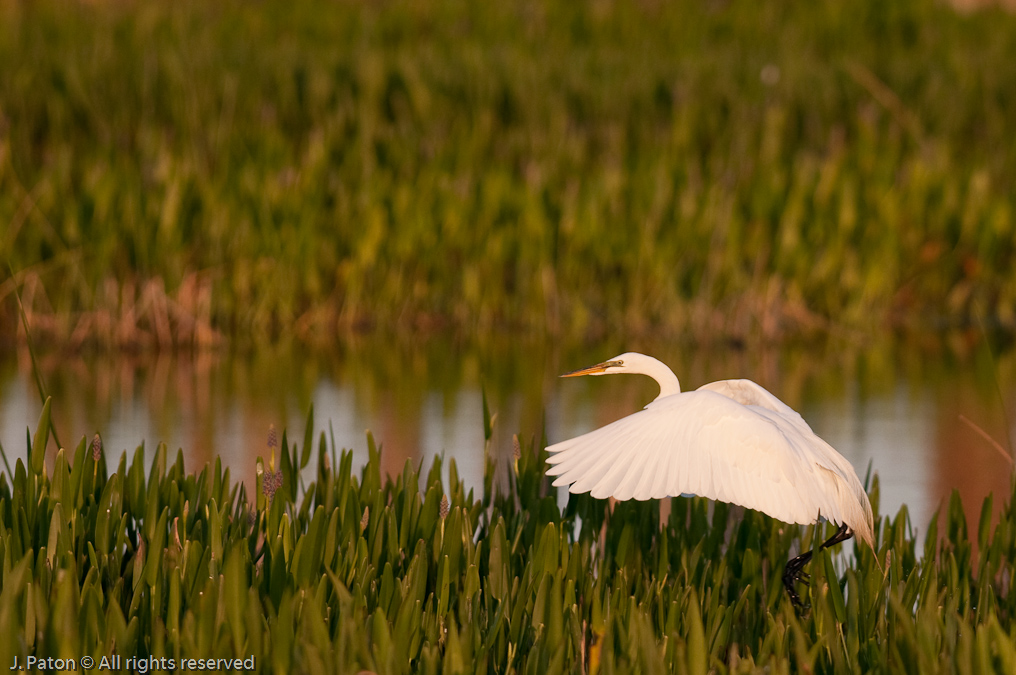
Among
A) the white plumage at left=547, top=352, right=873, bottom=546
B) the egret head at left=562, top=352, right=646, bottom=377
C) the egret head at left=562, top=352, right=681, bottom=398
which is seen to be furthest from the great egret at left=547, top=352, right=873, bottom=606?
the egret head at left=562, top=352, right=646, bottom=377

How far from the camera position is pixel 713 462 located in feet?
11.9

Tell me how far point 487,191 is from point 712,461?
7290 mm

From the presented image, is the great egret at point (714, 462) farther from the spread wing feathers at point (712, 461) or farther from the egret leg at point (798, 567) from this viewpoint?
the egret leg at point (798, 567)

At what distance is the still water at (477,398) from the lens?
23.4 ft

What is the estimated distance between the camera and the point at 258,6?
762 inches

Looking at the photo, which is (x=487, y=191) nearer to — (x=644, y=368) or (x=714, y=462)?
(x=644, y=368)

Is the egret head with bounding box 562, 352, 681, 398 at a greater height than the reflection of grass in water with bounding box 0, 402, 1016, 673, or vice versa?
the egret head with bounding box 562, 352, 681, 398

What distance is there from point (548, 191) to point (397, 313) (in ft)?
4.76

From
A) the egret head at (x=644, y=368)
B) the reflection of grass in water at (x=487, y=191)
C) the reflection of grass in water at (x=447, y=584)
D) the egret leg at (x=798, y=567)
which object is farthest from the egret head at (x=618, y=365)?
the reflection of grass in water at (x=487, y=191)

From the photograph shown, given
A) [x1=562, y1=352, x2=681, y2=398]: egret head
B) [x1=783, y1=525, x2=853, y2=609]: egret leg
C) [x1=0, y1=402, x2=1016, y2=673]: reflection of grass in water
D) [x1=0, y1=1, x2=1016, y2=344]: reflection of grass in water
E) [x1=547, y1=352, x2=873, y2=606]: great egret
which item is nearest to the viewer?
[x1=0, y1=402, x2=1016, y2=673]: reflection of grass in water

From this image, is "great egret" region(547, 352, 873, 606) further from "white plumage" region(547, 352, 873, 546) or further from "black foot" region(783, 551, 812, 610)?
"black foot" region(783, 551, 812, 610)

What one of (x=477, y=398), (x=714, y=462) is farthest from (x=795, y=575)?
(x=477, y=398)

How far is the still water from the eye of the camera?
713 centimetres

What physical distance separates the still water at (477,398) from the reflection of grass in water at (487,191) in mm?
462
